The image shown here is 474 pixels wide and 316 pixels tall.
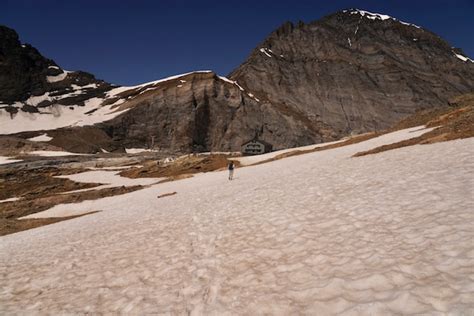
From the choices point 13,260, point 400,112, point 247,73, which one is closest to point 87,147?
point 247,73

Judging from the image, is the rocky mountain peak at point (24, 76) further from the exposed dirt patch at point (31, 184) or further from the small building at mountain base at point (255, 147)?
the exposed dirt patch at point (31, 184)

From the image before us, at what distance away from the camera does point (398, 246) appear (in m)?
7.23

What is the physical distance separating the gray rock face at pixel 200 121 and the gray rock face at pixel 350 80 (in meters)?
16.9

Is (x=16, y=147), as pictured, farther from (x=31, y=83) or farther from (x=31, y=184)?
(x=31, y=83)

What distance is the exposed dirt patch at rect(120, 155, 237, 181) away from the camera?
60.5 meters

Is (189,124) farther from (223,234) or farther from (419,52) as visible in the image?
(419,52)

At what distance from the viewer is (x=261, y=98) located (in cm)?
16312

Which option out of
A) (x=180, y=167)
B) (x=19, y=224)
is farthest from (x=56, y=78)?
(x=19, y=224)

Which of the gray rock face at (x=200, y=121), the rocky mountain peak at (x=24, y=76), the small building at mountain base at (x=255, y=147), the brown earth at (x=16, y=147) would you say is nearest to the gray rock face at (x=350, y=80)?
the gray rock face at (x=200, y=121)

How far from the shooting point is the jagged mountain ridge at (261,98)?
444ft

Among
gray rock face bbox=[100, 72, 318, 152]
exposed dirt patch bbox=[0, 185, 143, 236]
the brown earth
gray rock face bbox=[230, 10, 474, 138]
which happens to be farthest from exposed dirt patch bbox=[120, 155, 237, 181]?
gray rock face bbox=[230, 10, 474, 138]

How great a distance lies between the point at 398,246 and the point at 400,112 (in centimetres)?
17865

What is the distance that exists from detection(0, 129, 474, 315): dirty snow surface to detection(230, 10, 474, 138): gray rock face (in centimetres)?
A: 14290

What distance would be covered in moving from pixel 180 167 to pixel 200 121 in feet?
248
